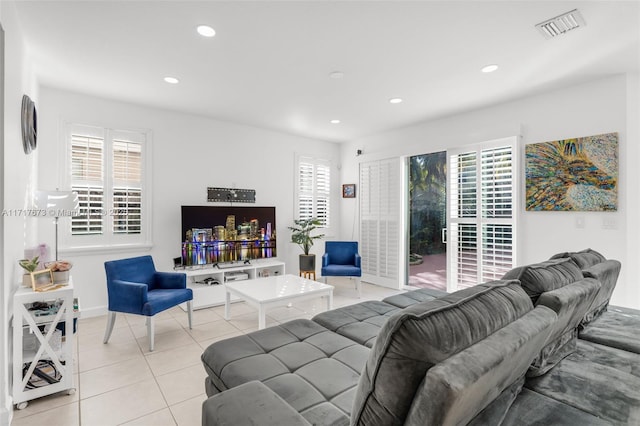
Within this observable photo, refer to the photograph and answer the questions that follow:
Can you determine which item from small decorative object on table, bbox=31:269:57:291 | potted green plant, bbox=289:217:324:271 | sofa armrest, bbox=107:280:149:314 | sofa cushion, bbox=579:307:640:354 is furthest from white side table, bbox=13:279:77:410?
sofa cushion, bbox=579:307:640:354

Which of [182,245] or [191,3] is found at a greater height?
[191,3]

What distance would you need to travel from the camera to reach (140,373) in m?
2.48

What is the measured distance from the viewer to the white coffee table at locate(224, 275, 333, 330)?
2.99 metres

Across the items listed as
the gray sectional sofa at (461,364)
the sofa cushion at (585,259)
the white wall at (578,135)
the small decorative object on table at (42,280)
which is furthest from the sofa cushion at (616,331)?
the small decorative object on table at (42,280)

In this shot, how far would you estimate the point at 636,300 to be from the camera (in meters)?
3.07

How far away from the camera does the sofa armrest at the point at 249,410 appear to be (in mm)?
1041

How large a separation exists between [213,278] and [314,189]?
8.05 ft

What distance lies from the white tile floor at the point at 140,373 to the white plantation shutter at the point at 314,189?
7.33ft

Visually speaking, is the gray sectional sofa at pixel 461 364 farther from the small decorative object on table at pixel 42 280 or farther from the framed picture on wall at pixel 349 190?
the framed picture on wall at pixel 349 190

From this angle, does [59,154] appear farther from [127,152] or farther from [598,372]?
[598,372]

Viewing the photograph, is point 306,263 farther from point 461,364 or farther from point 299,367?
point 461,364

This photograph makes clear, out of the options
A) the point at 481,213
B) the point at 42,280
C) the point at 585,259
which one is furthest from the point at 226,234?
the point at 585,259

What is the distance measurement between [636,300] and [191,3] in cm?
466

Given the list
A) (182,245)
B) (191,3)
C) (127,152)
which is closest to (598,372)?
(191,3)
